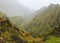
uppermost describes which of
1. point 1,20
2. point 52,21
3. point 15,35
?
point 52,21

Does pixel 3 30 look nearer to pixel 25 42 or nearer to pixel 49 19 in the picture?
pixel 25 42

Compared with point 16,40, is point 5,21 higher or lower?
higher

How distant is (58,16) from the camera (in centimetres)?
19850

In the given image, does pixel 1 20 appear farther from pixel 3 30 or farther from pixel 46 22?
pixel 46 22

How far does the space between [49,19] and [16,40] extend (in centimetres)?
14190

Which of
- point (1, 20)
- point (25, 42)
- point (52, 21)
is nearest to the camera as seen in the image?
point (25, 42)

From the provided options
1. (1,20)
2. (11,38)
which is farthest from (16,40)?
Result: (1,20)

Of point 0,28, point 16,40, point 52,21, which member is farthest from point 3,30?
point 52,21

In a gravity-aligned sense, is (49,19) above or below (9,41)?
above

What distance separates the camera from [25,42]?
5959 cm

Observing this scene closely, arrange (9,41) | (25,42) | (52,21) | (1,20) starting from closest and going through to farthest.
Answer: (9,41) < (25,42) < (1,20) < (52,21)

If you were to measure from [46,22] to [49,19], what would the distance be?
4516 millimetres

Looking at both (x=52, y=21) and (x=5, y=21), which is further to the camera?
(x=52, y=21)

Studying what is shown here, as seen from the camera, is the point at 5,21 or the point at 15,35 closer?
the point at 15,35
